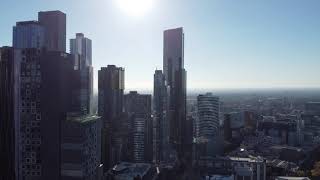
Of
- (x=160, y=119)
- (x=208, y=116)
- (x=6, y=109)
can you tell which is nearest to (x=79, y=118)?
(x=6, y=109)

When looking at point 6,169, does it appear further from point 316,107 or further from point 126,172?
point 316,107

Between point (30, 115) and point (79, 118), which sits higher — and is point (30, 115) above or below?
above

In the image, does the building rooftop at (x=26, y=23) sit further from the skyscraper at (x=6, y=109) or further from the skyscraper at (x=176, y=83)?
the skyscraper at (x=176, y=83)

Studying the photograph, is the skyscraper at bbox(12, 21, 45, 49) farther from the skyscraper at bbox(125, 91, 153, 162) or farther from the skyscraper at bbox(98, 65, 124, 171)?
the skyscraper at bbox(125, 91, 153, 162)

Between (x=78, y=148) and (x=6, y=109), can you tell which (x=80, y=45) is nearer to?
(x=6, y=109)

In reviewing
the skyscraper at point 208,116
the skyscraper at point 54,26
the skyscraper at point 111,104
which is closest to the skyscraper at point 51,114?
the skyscraper at point 111,104

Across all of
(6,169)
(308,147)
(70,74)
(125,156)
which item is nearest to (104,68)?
(125,156)
